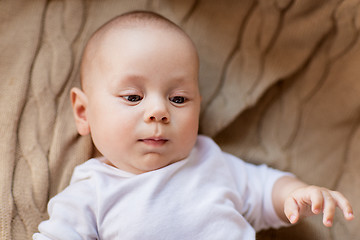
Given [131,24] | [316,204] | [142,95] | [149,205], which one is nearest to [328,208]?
[316,204]

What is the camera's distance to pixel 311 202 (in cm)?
109

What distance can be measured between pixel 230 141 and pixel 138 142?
0.44 m

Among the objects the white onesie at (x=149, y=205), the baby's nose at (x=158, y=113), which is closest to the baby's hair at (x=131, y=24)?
the baby's nose at (x=158, y=113)

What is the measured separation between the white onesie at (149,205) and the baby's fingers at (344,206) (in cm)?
26

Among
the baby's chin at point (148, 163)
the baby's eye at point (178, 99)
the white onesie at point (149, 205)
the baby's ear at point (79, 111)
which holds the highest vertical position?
the baby's eye at point (178, 99)

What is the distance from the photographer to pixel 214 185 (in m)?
1.21

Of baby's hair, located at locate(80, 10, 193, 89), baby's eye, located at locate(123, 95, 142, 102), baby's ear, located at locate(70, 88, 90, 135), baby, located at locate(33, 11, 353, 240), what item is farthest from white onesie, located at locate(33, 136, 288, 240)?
baby's hair, located at locate(80, 10, 193, 89)

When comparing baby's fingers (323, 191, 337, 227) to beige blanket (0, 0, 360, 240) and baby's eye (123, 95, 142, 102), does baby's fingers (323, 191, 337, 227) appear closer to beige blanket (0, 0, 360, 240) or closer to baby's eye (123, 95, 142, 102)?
beige blanket (0, 0, 360, 240)

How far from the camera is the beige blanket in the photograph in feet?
4.17

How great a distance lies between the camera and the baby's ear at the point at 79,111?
1250 millimetres

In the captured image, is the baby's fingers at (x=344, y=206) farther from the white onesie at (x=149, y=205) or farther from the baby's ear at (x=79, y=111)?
the baby's ear at (x=79, y=111)

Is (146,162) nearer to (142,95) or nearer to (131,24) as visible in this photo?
(142,95)

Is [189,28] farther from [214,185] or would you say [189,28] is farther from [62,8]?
[214,185]

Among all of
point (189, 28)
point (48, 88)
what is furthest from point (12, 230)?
point (189, 28)
